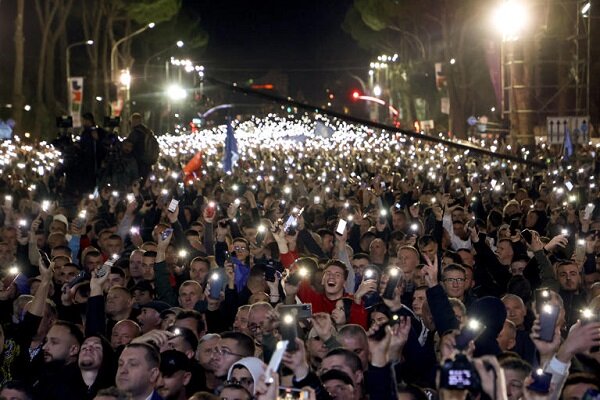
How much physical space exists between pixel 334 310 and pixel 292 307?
6.88 ft

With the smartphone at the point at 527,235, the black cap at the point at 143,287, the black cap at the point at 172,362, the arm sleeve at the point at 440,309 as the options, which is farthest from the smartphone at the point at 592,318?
the black cap at the point at 143,287

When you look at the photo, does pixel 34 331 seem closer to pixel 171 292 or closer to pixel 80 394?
pixel 80 394

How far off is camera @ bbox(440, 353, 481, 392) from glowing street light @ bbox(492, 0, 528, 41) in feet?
94.6

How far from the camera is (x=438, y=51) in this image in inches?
2734

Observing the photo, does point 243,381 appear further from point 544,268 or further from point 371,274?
point 544,268

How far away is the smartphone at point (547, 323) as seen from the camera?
6.01 metres

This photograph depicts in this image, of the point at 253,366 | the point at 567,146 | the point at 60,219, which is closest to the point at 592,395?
the point at 253,366

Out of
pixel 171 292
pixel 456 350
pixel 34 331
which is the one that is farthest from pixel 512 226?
pixel 456 350

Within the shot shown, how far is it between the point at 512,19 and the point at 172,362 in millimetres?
27202

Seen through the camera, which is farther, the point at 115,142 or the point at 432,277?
the point at 115,142

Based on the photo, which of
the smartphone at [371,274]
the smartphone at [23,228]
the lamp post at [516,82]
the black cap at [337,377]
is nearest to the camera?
the black cap at [337,377]

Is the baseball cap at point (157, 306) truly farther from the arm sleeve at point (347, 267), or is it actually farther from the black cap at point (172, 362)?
the arm sleeve at point (347, 267)

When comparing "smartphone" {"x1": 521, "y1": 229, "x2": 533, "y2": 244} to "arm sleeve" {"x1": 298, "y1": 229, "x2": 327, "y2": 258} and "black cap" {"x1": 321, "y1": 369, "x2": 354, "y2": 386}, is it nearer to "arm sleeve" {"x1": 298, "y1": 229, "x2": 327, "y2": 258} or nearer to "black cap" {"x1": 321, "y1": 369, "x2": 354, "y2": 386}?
→ "arm sleeve" {"x1": 298, "y1": 229, "x2": 327, "y2": 258}

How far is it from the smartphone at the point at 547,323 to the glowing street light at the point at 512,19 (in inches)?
1098
